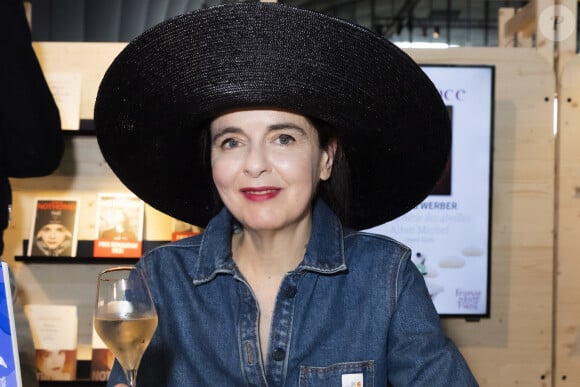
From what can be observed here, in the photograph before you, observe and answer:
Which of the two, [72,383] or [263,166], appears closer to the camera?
[263,166]

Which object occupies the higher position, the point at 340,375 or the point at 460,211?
the point at 460,211

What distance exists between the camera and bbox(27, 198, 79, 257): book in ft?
11.0

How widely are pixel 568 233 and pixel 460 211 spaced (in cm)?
50

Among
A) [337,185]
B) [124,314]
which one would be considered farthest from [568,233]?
[124,314]

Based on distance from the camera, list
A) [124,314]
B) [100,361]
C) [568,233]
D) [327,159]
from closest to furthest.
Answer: [124,314], [327,159], [100,361], [568,233]

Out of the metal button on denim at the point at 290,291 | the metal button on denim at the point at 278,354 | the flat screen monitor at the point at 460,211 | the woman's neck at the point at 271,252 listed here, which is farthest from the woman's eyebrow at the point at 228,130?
the flat screen monitor at the point at 460,211

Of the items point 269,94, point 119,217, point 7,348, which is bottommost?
point 7,348

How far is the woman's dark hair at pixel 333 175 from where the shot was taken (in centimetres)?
184

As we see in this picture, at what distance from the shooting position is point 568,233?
3426mm

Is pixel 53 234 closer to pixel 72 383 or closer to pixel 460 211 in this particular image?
pixel 72 383

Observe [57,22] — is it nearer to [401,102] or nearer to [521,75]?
[521,75]

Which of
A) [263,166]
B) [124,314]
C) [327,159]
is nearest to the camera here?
[124,314]

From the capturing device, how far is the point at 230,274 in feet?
5.74

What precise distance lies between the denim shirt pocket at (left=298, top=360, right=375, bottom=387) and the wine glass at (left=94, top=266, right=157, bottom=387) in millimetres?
514
